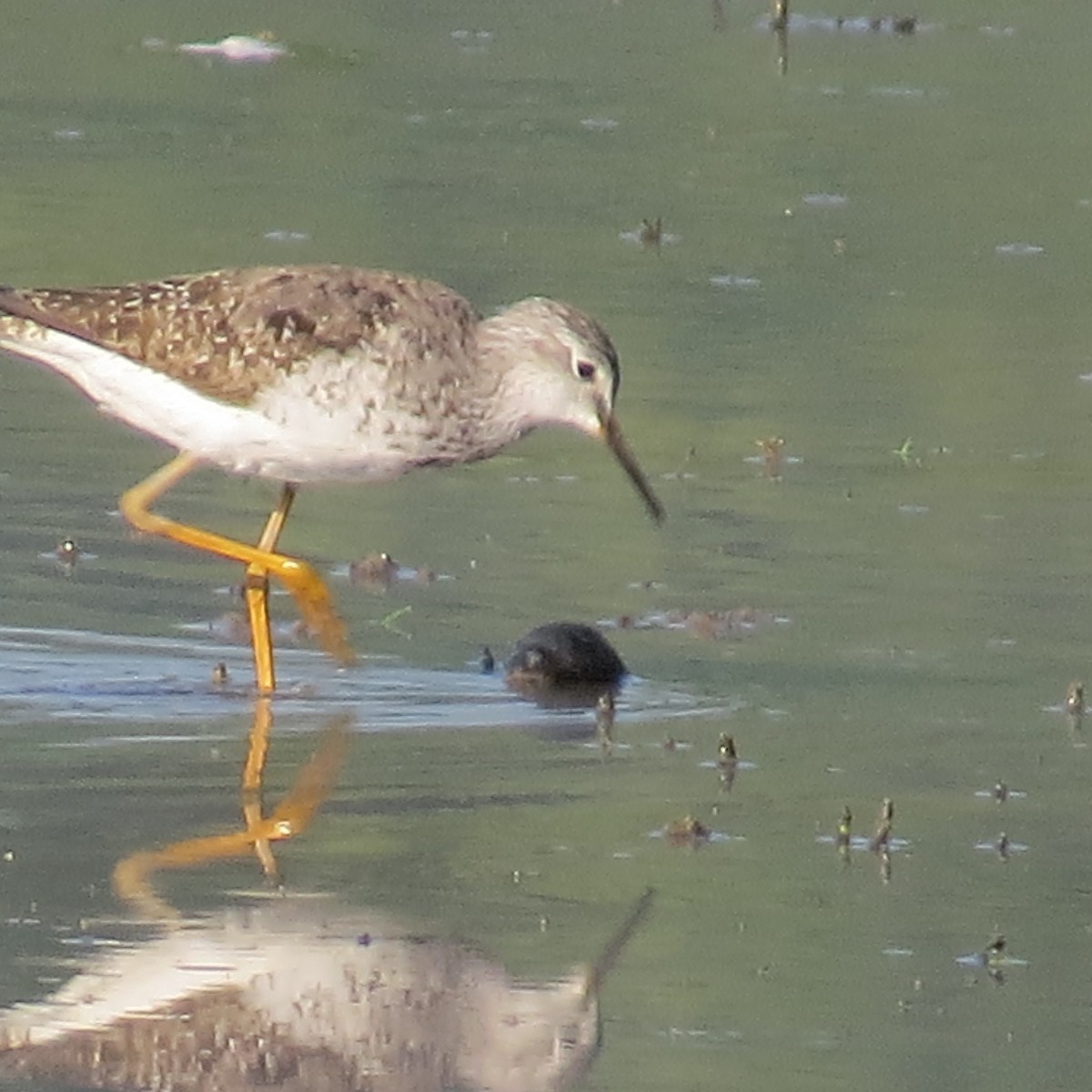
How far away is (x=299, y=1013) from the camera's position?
20.6 ft

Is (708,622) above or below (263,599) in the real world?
below

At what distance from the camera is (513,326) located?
373 inches

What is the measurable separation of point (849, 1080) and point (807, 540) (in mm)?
4381

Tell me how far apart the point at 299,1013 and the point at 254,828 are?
1290 millimetres

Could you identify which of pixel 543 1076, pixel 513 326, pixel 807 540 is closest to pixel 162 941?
pixel 543 1076

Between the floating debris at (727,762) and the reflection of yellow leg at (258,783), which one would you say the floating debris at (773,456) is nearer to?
the reflection of yellow leg at (258,783)

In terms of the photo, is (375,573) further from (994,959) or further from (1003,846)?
(994,959)

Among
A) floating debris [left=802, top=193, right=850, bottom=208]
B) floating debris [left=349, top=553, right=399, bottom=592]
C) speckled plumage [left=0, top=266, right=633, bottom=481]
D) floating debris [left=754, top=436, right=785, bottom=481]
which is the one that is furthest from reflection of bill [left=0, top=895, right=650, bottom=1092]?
floating debris [left=802, top=193, right=850, bottom=208]

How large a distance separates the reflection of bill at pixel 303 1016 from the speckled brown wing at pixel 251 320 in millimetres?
2616

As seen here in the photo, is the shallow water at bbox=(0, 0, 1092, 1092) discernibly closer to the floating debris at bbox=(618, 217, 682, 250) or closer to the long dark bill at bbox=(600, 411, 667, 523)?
the floating debris at bbox=(618, 217, 682, 250)

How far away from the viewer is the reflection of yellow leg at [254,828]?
23.0 feet

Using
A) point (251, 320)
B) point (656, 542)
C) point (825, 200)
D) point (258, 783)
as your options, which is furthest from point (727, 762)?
point (825, 200)

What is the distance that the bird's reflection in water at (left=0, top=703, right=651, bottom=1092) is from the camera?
19.8ft

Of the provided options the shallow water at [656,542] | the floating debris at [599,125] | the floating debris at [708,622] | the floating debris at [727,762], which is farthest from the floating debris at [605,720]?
the floating debris at [599,125]
